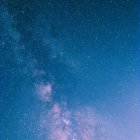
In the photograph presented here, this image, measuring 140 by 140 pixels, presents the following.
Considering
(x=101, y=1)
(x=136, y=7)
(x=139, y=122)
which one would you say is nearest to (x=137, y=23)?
(x=136, y=7)

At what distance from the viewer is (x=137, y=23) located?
8.58 metres

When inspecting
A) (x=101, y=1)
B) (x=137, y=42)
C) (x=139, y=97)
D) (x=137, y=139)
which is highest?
(x=101, y=1)

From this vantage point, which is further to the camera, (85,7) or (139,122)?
(139,122)

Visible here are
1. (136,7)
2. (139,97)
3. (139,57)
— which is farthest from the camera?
(139,97)

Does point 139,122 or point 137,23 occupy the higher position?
point 137,23

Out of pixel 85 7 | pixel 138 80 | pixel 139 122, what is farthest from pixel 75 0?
pixel 139 122

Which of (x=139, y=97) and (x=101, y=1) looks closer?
(x=101, y=1)

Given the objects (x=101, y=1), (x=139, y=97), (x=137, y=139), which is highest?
(x=101, y=1)

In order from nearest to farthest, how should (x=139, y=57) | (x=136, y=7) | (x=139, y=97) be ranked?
1. (x=136, y=7)
2. (x=139, y=57)
3. (x=139, y=97)

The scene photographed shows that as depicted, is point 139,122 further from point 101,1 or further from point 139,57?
point 101,1

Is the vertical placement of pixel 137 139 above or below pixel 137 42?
below

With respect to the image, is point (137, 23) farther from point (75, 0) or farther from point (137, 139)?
point (137, 139)

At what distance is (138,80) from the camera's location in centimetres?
929

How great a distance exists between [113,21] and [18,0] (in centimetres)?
275
